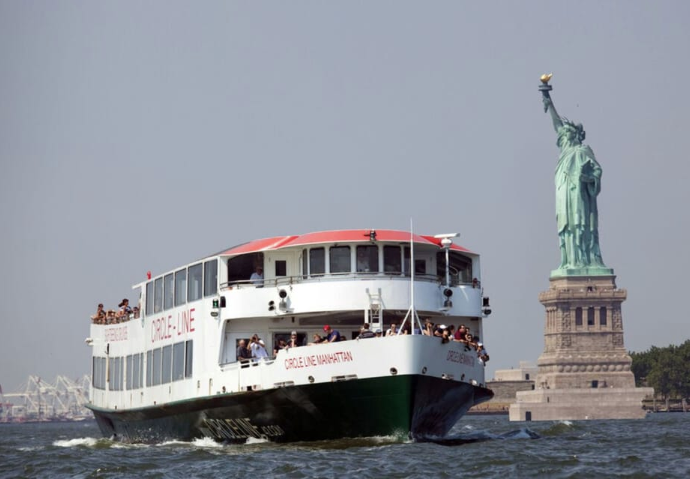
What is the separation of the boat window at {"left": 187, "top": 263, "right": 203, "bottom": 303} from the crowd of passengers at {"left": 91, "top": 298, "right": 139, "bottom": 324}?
7373 mm

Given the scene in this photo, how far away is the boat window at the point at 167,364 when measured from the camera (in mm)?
48562

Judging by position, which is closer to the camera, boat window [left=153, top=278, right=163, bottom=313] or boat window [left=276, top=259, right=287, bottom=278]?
boat window [left=276, top=259, right=287, bottom=278]

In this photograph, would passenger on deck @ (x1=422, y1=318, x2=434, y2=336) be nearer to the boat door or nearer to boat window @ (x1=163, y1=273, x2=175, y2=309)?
the boat door

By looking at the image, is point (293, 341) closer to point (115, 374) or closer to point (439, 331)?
point (439, 331)

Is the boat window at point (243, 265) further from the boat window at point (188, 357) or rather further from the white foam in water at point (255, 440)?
the white foam in water at point (255, 440)

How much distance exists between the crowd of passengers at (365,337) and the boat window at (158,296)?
24.5ft

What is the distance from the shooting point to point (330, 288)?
4159 centimetres

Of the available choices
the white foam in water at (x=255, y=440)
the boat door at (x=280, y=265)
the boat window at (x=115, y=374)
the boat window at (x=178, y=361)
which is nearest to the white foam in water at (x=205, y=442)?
the white foam in water at (x=255, y=440)

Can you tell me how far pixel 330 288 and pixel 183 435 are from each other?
28.8ft

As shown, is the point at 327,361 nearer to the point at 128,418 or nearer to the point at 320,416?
the point at 320,416

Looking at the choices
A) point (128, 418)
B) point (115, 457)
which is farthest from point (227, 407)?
point (128, 418)

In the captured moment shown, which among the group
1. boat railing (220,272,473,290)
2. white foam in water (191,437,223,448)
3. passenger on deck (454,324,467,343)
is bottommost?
white foam in water (191,437,223,448)

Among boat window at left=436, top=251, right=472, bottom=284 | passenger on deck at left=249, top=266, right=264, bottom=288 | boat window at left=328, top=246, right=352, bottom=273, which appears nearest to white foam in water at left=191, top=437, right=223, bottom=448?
passenger on deck at left=249, top=266, right=264, bottom=288

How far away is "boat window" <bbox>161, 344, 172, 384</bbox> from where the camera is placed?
48.6 metres
